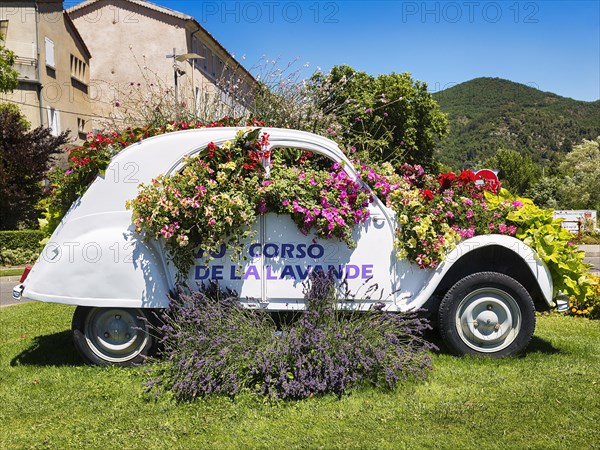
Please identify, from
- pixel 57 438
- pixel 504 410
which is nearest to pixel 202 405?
pixel 57 438

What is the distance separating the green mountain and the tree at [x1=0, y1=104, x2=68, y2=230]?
7227cm

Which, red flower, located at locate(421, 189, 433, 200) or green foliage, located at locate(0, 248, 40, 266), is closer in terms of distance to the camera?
red flower, located at locate(421, 189, 433, 200)

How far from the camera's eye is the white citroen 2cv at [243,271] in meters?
4.91

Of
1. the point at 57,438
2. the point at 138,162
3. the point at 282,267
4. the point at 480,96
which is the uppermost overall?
the point at 480,96

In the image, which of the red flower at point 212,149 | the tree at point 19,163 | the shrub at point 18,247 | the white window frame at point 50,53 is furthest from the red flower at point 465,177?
the white window frame at point 50,53

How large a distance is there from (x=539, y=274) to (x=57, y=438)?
4104 mm

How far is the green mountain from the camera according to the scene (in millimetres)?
89500

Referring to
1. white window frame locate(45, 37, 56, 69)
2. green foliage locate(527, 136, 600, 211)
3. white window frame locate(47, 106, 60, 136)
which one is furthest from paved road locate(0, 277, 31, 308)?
green foliage locate(527, 136, 600, 211)

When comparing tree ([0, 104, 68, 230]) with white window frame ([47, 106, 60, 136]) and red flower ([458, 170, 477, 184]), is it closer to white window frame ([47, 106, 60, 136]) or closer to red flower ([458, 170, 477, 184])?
white window frame ([47, 106, 60, 136])

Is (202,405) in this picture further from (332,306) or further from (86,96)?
(86,96)

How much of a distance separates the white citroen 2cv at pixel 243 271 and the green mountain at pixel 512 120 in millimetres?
81350

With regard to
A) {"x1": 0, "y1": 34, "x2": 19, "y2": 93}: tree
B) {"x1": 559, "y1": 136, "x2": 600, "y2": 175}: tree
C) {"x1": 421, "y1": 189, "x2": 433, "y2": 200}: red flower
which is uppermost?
{"x1": 559, "y1": 136, "x2": 600, "y2": 175}: tree

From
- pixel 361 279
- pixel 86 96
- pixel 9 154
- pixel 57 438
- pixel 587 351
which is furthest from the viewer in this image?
pixel 86 96

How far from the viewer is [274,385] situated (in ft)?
13.9
